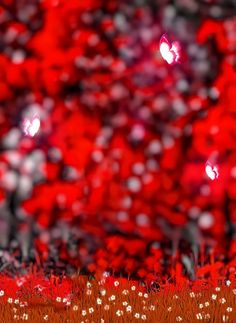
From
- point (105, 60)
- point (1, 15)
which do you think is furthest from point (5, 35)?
point (105, 60)

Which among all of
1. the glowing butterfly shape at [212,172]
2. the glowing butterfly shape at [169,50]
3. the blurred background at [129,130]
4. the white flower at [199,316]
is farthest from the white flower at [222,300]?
the glowing butterfly shape at [169,50]

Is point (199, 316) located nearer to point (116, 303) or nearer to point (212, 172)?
point (116, 303)

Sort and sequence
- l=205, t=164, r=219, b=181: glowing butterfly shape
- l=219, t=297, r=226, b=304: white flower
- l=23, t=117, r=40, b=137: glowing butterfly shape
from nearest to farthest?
l=219, t=297, r=226, b=304: white flower < l=205, t=164, r=219, b=181: glowing butterfly shape < l=23, t=117, r=40, b=137: glowing butterfly shape

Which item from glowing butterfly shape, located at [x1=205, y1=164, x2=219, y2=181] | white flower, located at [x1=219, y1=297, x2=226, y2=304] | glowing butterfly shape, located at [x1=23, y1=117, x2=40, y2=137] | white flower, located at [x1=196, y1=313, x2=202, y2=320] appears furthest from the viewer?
glowing butterfly shape, located at [x1=23, y1=117, x2=40, y2=137]

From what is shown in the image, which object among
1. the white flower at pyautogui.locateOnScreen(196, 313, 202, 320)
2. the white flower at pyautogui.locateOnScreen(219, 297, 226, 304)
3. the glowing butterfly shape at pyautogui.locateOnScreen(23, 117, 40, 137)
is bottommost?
the white flower at pyautogui.locateOnScreen(196, 313, 202, 320)

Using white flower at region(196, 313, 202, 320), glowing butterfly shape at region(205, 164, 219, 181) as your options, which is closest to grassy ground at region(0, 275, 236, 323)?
white flower at region(196, 313, 202, 320)

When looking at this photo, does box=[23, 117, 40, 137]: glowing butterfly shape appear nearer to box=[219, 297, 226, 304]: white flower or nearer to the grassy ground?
the grassy ground
